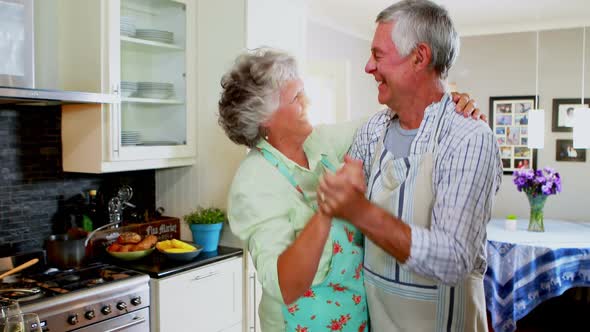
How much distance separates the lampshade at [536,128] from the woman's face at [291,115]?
3202mm

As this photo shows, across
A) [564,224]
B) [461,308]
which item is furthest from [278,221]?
[564,224]

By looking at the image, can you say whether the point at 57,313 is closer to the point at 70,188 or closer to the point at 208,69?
the point at 70,188

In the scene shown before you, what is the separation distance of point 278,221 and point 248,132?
32 centimetres

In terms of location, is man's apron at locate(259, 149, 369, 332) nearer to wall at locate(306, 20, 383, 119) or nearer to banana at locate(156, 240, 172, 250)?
banana at locate(156, 240, 172, 250)

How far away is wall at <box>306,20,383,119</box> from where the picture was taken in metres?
5.03

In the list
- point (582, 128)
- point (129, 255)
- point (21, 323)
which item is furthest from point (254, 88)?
point (582, 128)

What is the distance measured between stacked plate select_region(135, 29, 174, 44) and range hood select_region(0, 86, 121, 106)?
47 cm

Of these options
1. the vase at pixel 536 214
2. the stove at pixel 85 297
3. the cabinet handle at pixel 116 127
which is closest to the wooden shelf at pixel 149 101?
the cabinet handle at pixel 116 127

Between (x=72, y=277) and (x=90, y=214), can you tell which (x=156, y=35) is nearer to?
→ (x=90, y=214)

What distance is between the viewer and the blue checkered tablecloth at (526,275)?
12.4 feet

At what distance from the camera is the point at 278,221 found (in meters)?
1.44

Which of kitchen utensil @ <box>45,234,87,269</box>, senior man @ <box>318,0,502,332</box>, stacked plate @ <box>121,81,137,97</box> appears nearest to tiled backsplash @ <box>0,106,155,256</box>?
kitchen utensil @ <box>45,234,87,269</box>

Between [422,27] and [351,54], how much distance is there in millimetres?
4398

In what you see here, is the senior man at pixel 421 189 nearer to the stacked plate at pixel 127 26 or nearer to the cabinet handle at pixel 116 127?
the cabinet handle at pixel 116 127
